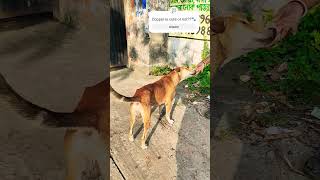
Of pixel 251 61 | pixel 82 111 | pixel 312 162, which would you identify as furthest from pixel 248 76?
A: pixel 82 111

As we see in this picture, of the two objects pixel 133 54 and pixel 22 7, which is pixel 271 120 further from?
pixel 133 54

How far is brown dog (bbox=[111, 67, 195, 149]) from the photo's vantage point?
13.5 ft

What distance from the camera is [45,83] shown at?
3.90m

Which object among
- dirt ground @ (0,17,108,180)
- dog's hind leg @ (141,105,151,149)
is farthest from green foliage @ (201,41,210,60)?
dirt ground @ (0,17,108,180)

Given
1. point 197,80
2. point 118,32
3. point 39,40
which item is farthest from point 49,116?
point 118,32

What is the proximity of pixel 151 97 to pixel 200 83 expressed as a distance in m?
1.94

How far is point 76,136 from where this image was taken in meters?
3.68

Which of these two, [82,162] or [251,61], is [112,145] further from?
[251,61]

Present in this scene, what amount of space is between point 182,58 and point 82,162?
127 inches

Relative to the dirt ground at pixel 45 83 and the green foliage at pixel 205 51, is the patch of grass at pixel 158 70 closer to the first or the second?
the green foliage at pixel 205 51

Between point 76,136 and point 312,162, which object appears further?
point 312,162

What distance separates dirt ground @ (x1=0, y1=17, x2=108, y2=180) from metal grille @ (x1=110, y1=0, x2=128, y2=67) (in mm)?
4118

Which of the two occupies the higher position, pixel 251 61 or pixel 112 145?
pixel 251 61

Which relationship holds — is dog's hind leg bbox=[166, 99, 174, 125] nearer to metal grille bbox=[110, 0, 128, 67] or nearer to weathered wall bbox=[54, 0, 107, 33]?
weathered wall bbox=[54, 0, 107, 33]
